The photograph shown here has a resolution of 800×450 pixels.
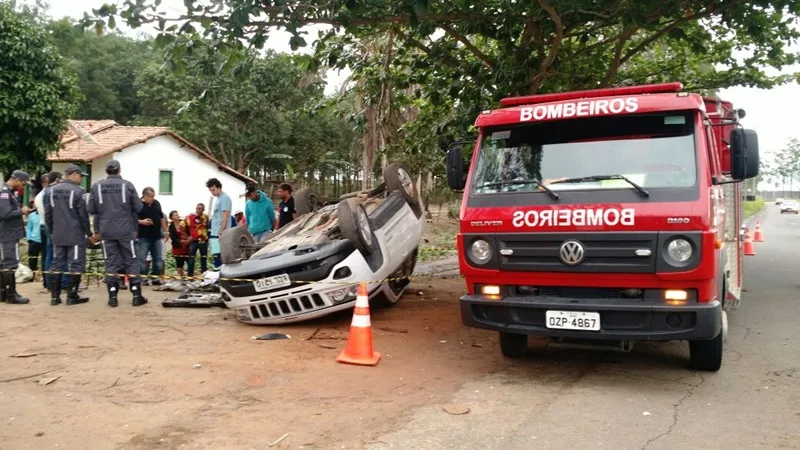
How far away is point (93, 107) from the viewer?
1481 inches

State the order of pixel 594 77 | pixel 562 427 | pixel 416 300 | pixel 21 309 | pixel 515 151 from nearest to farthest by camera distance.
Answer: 1. pixel 562 427
2. pixel 515 151
3. pixel 21 309
4. pixel 416 300
5. pixel 594 77

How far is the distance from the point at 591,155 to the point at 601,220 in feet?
2.28

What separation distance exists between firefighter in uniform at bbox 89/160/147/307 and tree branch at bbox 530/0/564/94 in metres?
5.57

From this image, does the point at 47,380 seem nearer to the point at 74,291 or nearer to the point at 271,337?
the point at 271,337

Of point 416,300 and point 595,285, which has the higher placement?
point 595,285

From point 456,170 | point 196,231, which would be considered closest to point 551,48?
point 456,170

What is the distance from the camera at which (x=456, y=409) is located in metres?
4.57

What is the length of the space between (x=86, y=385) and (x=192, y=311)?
3.27 m

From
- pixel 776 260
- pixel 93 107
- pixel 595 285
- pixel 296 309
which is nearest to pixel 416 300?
pixel 296 309

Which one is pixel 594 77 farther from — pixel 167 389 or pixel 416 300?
pixel 167 389

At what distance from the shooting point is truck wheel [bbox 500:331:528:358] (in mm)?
5859

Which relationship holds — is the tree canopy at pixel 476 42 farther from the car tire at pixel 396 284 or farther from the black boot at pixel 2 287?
the black boot at pixel 2 287

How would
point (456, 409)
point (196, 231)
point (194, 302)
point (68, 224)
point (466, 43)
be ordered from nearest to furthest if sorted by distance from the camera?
point (456, 409) < point (68, 224) < point (194, 302) < point (466, 43) < point (196, 231)

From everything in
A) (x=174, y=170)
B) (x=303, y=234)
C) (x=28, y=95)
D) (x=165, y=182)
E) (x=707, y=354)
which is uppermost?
(x=28, y=95)
